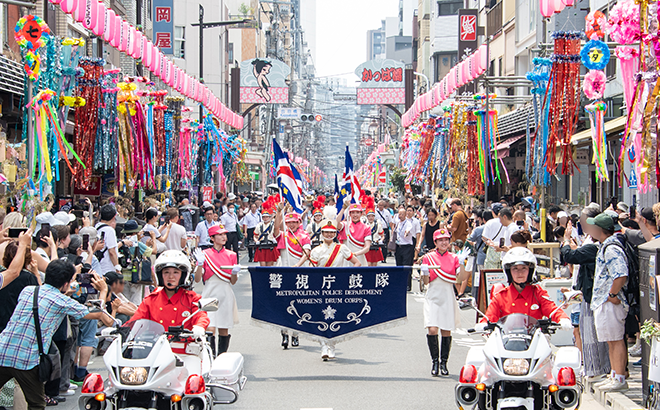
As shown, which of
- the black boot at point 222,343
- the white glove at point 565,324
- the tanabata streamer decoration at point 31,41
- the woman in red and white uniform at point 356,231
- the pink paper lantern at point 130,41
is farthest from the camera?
the pink paper lantern at point 130,41

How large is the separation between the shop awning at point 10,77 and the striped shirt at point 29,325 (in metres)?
8.75

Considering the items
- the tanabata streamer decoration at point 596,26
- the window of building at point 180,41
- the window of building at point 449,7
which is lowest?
the tanabata streamer decoration at point 596,26

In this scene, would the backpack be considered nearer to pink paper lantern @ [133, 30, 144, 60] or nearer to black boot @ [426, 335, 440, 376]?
black boot @ [426, 335, 440, 376]

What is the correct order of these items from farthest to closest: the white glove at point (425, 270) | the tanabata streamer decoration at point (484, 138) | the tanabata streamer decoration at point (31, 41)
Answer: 1. the tanabata streamer decoration at point (484, 138)
2. the tanabata streamer decoration at point (31, 41)
3. the white glove at point (425, 270)

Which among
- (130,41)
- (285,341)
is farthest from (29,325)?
(130,41)

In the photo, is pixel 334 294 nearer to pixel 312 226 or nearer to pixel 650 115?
pixel 650 115

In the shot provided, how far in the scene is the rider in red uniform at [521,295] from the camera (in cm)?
706

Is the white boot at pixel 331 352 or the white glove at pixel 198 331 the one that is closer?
the white glove at pixel 198 331

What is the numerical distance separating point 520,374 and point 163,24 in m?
35.2

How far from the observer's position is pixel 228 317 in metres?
9.51

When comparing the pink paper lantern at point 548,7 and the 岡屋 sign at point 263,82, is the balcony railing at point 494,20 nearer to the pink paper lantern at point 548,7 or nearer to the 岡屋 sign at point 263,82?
the 岡屋 sign at point 263,82

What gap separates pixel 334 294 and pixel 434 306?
3.88ft

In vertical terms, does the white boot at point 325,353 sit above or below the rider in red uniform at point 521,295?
below

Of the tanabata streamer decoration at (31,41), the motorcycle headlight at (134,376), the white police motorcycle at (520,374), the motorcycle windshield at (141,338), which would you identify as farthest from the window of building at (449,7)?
the motorcycle headlight at (134,376)
